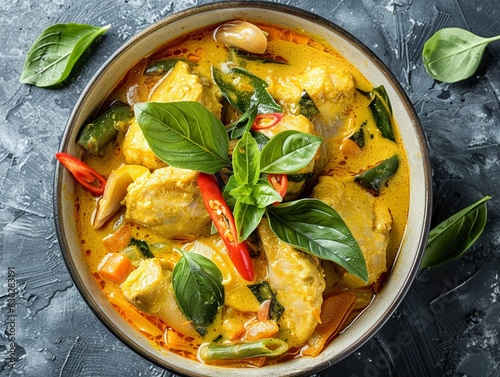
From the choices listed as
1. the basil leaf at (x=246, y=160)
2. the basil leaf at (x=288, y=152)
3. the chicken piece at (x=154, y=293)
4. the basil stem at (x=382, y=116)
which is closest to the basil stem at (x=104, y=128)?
the chicken piece at (x=154, y=293)

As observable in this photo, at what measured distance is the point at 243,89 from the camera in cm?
313

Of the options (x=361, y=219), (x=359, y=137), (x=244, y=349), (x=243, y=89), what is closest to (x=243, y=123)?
(x=243, y=89)

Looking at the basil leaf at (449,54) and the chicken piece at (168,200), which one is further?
the basil leaf at (449,54)

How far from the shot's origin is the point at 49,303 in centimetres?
344

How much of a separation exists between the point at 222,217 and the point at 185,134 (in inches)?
16.8

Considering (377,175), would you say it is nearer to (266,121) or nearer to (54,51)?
(266,121)

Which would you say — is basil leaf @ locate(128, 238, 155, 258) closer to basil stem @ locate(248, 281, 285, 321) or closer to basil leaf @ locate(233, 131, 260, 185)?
basil stem @ locate(248, 281, 285, 321)

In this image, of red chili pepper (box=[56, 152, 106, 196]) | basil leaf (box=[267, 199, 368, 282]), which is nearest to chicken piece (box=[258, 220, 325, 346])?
basil leaf (box=[267, 199, 368, 282])

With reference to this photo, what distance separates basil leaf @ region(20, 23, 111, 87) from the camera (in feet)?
11.3

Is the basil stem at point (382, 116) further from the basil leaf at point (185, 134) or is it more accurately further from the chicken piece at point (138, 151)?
the chicken piece at point (138, 151)

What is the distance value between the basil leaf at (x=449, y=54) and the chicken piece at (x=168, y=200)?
1.45 m

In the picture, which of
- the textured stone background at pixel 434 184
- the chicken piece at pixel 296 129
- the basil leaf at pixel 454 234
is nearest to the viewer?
the chicken piece at pixel 296 129

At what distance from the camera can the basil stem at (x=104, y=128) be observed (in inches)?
120

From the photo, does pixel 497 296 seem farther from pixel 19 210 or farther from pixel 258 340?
Result: pixel 19 210
